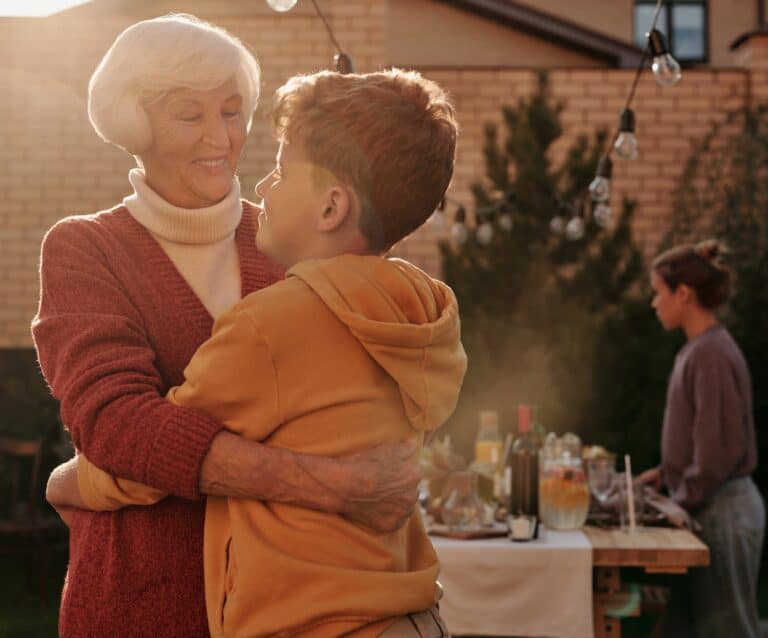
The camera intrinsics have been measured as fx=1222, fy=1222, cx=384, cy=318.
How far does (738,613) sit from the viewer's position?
475 cm

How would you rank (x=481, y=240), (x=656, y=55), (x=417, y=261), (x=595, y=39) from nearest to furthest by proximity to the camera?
1. (x=656, y=55)
2. (x=481, y=240)
3. (x=417, y=261)
4. (x=595, y=39)

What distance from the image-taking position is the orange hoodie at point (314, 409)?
149 centimetres

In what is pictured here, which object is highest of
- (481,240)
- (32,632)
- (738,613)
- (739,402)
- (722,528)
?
(481,240)

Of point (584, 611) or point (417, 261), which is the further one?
point (417, 261)

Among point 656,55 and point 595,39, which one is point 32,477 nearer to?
Answer: point 656,55

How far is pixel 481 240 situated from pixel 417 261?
1229 mm

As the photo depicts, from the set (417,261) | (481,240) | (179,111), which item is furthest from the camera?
(417,261)

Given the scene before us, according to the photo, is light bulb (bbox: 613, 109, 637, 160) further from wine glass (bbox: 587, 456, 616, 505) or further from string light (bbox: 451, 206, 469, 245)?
string light (bbox: 451, 206, 469, 245)

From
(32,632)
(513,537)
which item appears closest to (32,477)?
(32,632)

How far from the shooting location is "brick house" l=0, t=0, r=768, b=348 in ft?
24.5

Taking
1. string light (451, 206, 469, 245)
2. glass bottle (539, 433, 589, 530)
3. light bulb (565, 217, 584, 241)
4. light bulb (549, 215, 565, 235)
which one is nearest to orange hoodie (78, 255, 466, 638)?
glass bottle (539, 433, 589, 530)

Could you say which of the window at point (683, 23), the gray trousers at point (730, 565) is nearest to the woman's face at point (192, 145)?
the gray trousers at point (730, 565)

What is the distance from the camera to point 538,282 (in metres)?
6.88

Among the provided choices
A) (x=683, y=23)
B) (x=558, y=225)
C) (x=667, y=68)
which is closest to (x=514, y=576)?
(x=667, y=68)
